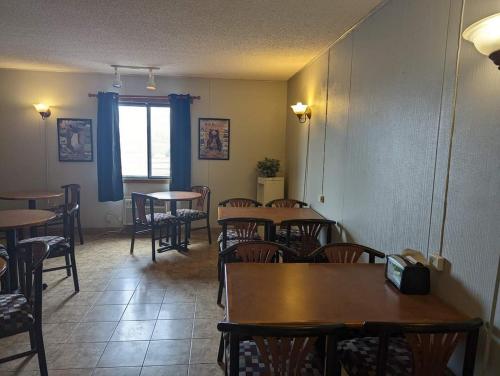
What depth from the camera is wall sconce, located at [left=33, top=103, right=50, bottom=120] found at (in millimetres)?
5105

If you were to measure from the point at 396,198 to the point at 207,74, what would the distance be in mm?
3871

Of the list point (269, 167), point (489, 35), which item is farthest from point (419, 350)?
point (269, 167)

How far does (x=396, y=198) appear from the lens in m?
2.21

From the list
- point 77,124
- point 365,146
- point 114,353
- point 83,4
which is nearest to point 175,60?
point 83,4

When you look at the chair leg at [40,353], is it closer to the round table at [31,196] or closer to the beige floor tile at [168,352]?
the beige floor tile at [168,352]

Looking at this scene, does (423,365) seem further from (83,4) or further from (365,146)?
(83,4)

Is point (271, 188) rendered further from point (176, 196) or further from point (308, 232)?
point (308, 232)

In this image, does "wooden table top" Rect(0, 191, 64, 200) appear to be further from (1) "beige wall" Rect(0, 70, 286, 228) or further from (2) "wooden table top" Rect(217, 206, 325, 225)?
(2) "wooden table top" Rect(217, 206, 325, 225)

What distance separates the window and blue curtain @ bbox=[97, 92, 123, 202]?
0.18 metres

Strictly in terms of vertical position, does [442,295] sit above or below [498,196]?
below

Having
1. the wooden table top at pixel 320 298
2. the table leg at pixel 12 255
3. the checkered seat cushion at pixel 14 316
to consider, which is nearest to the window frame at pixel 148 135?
the table leg at pixel 12 255

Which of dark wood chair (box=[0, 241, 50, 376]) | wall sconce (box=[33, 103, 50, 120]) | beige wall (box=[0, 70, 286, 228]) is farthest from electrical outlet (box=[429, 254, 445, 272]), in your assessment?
wall sconce (box=[33, 103, 50, 120])

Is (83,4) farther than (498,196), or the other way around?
(83,4)

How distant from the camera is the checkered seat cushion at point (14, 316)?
1.88m
